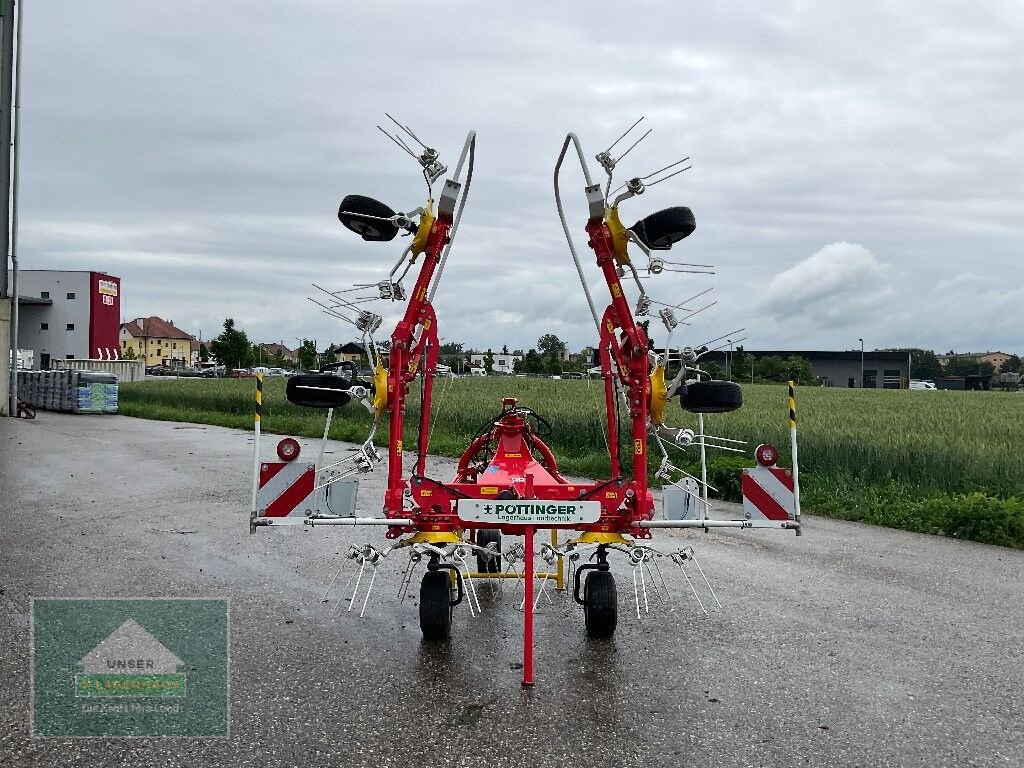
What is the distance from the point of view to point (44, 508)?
32.4 feet

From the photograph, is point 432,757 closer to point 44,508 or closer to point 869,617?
point 869,617

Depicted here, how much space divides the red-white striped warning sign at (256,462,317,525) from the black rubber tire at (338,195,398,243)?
55.1 inches

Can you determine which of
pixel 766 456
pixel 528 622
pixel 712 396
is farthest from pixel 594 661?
pixel 712 396

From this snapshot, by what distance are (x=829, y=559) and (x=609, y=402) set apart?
10.4 feet

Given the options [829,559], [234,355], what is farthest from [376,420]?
[234,355]

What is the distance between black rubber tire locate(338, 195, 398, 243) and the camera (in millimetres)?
5000

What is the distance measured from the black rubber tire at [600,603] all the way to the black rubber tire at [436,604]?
83 cm

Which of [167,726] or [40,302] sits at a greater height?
[40,302]

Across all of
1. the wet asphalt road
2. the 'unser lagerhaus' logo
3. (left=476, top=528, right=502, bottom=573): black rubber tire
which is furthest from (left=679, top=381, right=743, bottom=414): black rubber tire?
the 'unser lagerhaus' logo

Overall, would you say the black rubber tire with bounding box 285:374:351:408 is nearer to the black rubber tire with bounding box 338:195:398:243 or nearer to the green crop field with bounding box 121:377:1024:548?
the black rubber tire with bounding box 338:195:398:243

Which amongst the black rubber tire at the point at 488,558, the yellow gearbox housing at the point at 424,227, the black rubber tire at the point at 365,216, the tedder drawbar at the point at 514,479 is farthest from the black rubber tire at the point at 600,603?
the black rubber tire at the point at 365,216

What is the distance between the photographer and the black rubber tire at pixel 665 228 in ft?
16.3

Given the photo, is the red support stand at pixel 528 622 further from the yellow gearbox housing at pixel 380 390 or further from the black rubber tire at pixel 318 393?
the black rubber tire at pixel 318 393

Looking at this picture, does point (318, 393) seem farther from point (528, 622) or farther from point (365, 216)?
point (528, 622)
